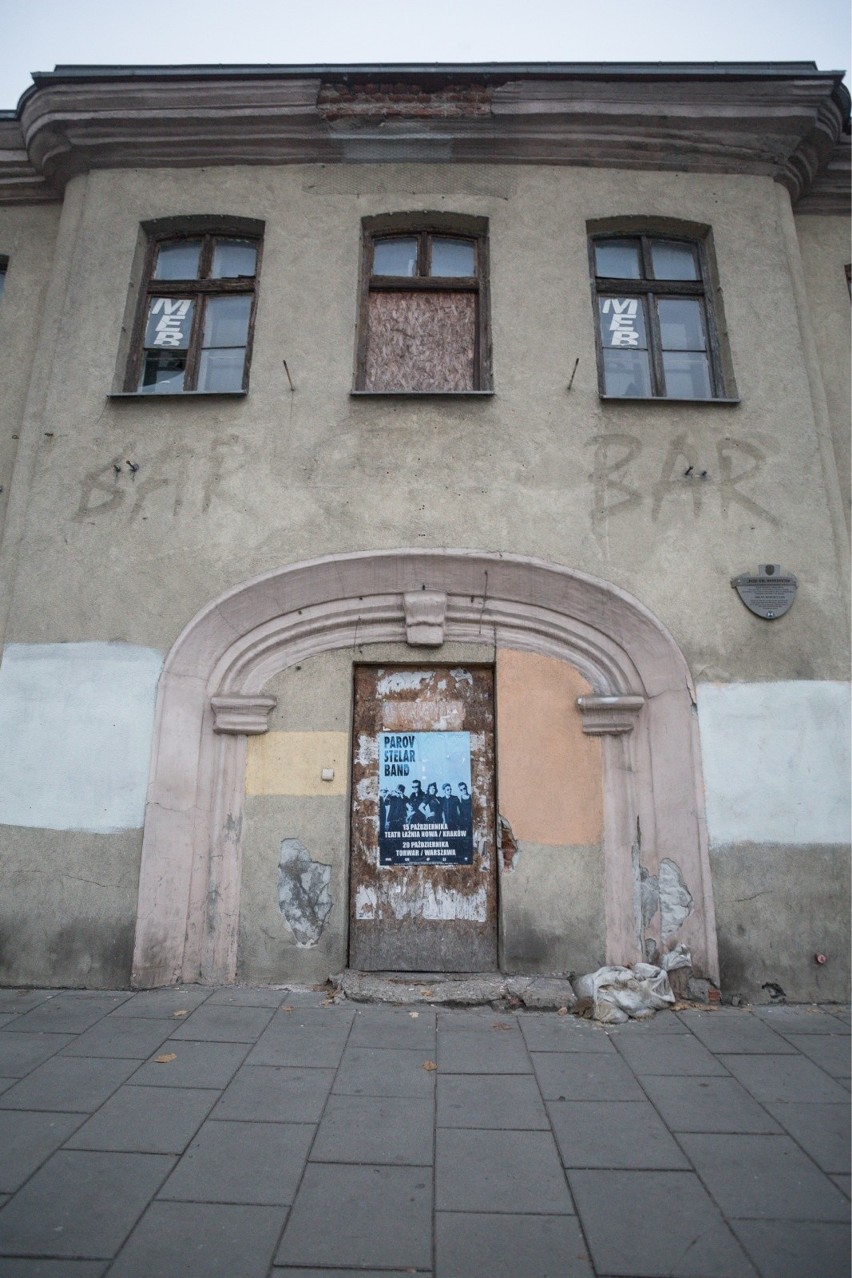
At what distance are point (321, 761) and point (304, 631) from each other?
1.01 meters

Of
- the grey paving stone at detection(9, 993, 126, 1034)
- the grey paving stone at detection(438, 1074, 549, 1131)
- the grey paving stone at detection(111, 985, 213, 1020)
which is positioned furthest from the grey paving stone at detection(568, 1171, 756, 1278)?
the grey paving stone at detection(9, 993, 126, 1034)

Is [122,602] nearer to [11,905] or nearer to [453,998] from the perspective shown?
[11,905]

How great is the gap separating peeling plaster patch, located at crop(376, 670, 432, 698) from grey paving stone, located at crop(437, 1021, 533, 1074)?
2.36 metres

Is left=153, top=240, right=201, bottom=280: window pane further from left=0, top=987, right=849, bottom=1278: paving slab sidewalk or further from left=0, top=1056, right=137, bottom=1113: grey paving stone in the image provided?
left=0, top=1056, right=137, bottom=1113: grey paving stone

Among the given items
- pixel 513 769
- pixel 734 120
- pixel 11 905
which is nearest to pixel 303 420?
pixel 513 769

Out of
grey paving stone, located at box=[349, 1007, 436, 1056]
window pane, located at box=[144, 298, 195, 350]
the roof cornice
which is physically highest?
the roof cornice

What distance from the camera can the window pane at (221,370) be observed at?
6066 millimetres

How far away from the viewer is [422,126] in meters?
6.28

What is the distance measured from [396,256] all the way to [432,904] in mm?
5514

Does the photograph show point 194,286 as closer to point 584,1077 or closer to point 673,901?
point 673,901

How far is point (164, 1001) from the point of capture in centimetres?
457

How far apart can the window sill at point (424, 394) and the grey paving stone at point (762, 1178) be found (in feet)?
16.1

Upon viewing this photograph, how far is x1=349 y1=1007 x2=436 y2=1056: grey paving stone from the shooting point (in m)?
3.93

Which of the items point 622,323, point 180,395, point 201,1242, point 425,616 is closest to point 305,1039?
point 201,1242
